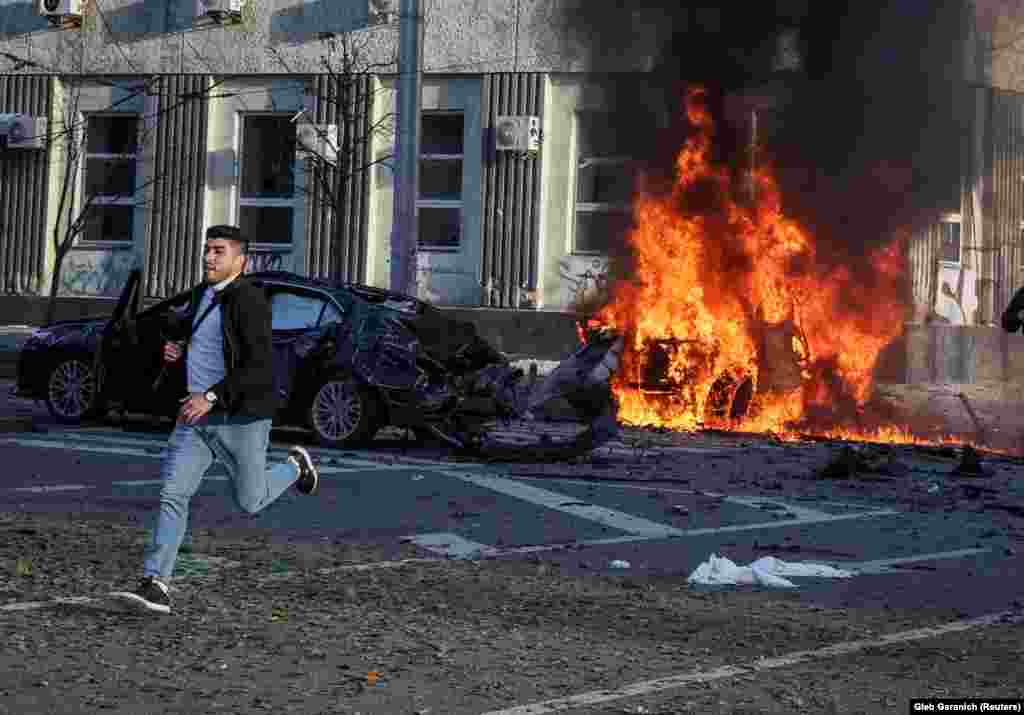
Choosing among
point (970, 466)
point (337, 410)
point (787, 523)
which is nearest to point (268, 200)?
point (337, 410)

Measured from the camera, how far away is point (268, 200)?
Result: 27.3 m

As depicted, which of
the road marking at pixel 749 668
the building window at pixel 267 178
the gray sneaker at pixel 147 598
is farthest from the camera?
the building window at pixel 267 178

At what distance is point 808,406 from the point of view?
1772 cm

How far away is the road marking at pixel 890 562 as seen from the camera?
8.50 metres

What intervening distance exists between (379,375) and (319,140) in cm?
1345

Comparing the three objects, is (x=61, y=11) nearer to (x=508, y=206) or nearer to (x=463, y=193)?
(x=463, y=193)

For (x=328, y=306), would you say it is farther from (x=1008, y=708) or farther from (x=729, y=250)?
(x=1008, y=708)

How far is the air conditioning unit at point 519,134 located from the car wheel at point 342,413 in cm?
1233

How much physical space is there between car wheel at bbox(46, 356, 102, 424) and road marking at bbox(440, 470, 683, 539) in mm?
4321

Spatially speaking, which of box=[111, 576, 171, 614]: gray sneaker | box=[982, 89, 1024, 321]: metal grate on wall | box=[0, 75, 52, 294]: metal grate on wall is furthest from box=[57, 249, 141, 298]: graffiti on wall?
box=[111, 576, 171, 614]: gray sneaker

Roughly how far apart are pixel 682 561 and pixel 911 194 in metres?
11.0

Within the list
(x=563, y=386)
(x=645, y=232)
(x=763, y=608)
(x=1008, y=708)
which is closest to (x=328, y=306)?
(x=563, y=386)

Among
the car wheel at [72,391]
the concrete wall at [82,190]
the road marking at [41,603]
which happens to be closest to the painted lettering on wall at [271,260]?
the concrete wall at [82,190]

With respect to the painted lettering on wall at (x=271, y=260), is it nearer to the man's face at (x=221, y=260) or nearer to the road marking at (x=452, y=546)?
the road marking at (x=452, y=546)
